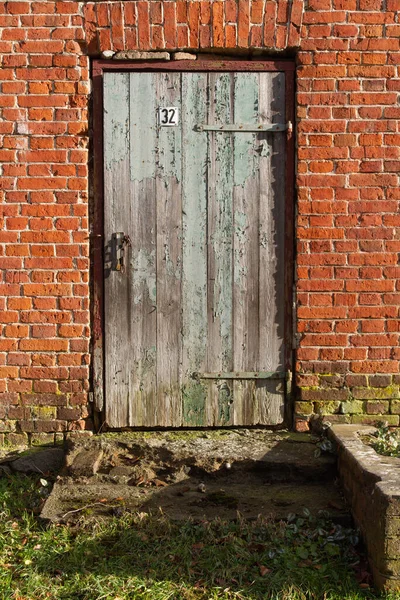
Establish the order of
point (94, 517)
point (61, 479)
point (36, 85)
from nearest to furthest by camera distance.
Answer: point (94, 517)
point (61, 479)
point (36, 85)

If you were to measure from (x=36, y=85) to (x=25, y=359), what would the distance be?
5.83 feet

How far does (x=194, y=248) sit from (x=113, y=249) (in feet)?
1.76

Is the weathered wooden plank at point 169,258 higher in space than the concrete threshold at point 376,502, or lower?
higher

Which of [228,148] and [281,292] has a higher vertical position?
[228,148]

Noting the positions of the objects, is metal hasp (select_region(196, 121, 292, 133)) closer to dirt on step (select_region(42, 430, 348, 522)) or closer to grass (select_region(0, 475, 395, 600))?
→ dirt on step (select_region(42, 430, 348, 522))

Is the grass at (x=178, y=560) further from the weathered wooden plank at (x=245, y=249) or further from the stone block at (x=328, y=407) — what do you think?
the weathered wooden plank at (x=245, y=249)

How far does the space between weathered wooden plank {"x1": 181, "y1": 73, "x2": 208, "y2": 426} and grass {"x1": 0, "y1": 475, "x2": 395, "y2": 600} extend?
44.7 inches

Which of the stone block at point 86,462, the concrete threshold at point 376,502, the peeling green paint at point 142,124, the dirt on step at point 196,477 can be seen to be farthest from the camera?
the peeling green paint at point 142,124

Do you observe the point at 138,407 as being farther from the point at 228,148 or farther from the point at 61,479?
the point at 228,148

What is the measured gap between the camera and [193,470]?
398 centimetres

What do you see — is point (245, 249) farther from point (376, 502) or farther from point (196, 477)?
point (376, 502)

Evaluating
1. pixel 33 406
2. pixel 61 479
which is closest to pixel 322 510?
pixel 61 479

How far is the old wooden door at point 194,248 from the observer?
431 cm

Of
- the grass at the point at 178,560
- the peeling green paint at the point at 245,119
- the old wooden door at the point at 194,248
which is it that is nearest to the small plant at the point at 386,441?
the grass at the point at 178,560
